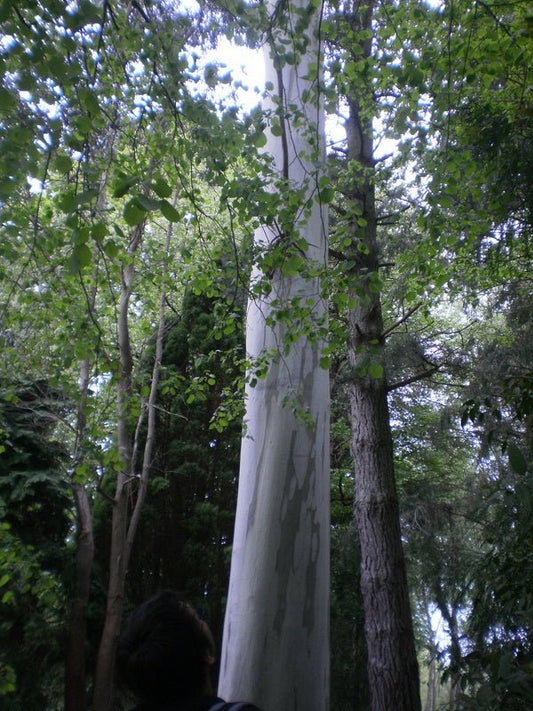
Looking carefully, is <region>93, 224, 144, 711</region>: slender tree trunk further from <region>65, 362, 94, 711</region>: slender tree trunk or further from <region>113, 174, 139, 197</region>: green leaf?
<region>113, 174, 139, 197</region>: green leaf

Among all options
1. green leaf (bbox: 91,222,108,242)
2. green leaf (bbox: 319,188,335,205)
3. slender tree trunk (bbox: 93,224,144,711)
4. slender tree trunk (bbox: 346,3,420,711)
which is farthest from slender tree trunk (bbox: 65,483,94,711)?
green leaf (bbox: 91,222,108,242)

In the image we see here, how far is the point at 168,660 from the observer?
1.51m

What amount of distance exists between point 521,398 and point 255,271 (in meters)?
1.56

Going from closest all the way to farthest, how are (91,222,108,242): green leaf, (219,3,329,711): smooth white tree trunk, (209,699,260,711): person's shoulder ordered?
(209,699,260,711): person's shoulder < (91,222,108,242): green leaf < (219,3,329,711): smooth white tree trunk

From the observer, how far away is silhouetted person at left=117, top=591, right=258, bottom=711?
4.92 feet

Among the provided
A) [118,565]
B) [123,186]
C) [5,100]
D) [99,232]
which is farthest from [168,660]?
[118,565]

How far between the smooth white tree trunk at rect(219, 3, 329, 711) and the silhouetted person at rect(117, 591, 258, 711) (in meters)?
0.64

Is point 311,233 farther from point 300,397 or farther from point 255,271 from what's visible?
point 300,397

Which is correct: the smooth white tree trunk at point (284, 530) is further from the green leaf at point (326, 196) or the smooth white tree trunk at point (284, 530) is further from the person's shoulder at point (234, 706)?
the person's shoulder at point (234, 706)

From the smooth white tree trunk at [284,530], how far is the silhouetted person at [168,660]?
641mm

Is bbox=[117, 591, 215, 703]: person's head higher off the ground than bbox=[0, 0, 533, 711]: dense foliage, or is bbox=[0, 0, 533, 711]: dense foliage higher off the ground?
bbox=[0, 0, 533, 711]: dense foliage

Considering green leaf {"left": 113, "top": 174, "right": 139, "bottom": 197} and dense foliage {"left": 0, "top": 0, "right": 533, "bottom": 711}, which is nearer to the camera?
green leaf {"left": 113, "top": 174, "right": 139, "bottom": 197}

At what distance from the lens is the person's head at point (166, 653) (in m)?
1.50

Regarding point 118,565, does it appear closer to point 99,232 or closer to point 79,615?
point 79,615
